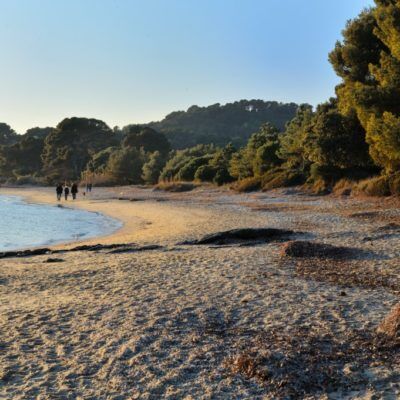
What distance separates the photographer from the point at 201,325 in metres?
6.24

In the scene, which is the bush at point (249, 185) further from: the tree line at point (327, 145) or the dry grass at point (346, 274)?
the dry grass at point (346, 274)

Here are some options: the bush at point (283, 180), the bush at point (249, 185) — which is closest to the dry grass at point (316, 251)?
the bush at point (283, 180)

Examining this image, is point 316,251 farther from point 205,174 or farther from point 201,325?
point 205,174

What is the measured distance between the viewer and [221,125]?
165875 mm

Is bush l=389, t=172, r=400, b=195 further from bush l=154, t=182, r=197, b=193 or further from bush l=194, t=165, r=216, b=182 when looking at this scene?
bush l=194, t=165, r=216, b=182

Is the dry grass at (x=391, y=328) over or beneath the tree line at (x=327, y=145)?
beneath

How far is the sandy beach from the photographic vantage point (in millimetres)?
4559

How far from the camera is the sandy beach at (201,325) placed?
4.56 metres

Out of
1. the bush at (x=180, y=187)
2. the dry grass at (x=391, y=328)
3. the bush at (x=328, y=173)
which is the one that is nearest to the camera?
the dry grass at (x=391, y=328)

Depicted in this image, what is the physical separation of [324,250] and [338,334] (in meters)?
5.39

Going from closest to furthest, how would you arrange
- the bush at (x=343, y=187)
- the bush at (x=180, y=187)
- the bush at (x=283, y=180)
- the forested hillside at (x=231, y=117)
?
the bush at (x=343, y=187) → the bush at (x=283, y=180) → the bush at (x=180, y=187) → the forested hillside at (x=231, y=117)

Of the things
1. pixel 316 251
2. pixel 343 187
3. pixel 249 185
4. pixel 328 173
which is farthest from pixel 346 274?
pixel 249 185

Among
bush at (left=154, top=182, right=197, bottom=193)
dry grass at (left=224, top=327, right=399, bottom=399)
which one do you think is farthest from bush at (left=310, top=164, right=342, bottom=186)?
dry grass at (left=224, top=327, right=399, bottom=399)

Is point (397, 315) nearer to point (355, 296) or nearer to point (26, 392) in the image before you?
point (355, 296)
